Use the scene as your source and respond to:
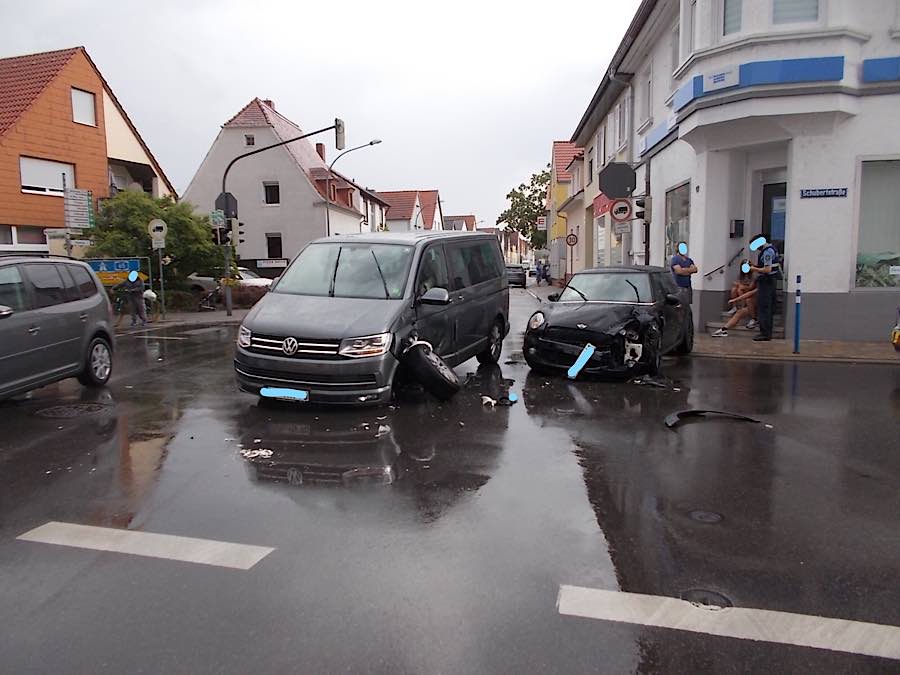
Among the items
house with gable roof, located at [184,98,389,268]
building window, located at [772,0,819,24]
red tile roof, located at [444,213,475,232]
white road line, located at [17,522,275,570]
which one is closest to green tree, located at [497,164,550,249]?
house with gable roof, located at [184,98,389,268]

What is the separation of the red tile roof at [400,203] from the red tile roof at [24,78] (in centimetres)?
4731

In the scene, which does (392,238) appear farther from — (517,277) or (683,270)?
(517,277)

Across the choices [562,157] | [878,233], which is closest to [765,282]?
[878,233]

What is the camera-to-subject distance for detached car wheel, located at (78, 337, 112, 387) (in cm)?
899

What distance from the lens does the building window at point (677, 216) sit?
15.8 meters

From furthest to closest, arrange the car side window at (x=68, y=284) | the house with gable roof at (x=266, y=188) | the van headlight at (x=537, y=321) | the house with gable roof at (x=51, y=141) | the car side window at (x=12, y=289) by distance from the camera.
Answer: the house with gable roof at (x=266, y=188), the house with gable roof at (x=51, y=141), the van headlight at (x=537, y=321), the car side window at (x=68, y=284), the car side window at (x=12, y=289)

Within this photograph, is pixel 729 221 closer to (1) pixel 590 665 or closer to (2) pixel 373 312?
(2) pixel 373 312

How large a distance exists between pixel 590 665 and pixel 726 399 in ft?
20.0

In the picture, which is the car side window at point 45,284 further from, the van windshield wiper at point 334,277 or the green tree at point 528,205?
the green tree at point 528,205

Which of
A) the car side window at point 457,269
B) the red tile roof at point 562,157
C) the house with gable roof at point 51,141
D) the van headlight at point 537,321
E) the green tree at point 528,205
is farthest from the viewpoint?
the green tree at point 528,205

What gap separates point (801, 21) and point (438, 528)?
39.8 ft

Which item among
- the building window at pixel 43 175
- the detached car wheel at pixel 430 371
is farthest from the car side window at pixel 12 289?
the building window at pixel 43 175

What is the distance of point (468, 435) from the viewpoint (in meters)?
6.64

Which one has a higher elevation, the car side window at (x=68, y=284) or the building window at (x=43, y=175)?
the building window at (x=43, y=175)
